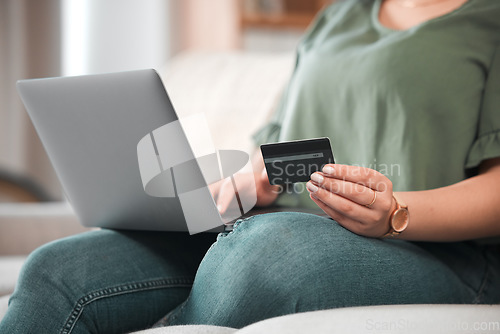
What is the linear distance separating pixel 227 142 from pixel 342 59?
56cm

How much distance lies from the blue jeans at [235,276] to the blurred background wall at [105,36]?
69.4 inches

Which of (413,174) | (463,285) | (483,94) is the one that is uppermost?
(483,94)

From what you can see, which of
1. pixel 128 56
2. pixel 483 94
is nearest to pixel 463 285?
pixel 483 94

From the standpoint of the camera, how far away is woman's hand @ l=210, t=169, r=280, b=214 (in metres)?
0.72

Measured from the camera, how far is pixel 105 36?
8.53 ft

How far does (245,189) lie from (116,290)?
21 cm

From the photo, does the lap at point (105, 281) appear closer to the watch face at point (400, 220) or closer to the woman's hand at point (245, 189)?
the woman's hand at point (245, 189)

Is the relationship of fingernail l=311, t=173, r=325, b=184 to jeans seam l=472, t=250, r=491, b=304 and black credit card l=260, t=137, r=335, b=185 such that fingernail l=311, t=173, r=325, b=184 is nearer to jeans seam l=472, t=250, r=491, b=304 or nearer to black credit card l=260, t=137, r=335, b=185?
black credit card l=260, t=137, r=335, b=185

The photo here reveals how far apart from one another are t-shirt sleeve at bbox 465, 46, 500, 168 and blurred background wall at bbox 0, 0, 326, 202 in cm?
176

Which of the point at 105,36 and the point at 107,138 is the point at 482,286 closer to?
the point at 107,138

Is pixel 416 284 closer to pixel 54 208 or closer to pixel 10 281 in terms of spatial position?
pixel 10 281

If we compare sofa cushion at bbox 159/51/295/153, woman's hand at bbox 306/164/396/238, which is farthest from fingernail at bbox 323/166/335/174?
sofa cushion at bbox 159/51/295/153

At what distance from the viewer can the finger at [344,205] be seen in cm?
60

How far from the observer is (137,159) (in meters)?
0.64
